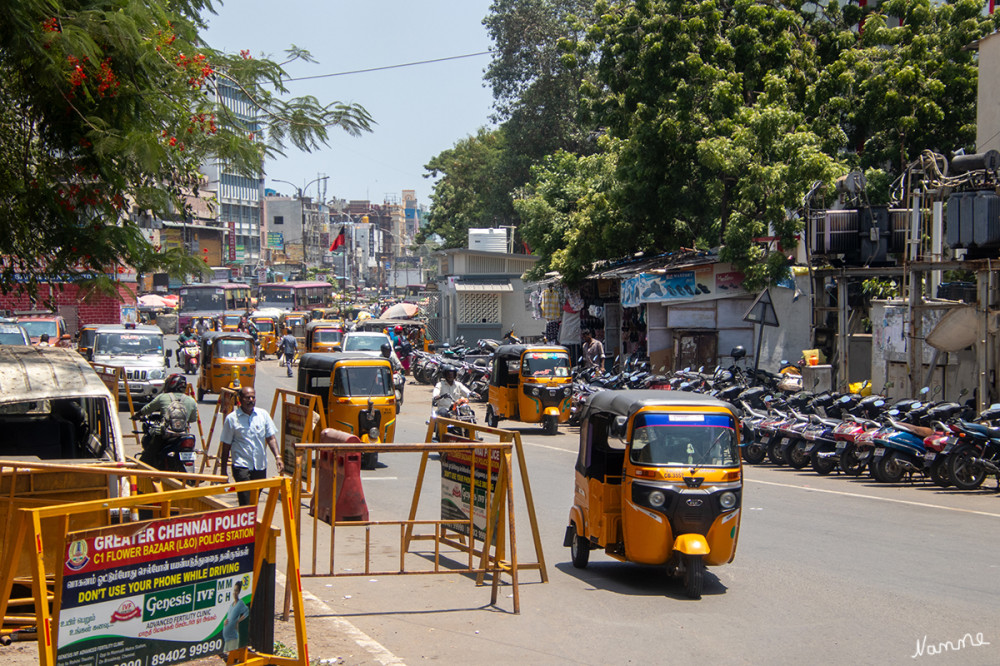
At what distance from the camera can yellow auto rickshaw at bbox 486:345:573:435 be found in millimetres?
21828

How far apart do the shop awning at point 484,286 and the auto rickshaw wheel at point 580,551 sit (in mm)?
35114

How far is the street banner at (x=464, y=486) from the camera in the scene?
8984 mm

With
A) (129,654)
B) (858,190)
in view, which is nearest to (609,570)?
(129,654)

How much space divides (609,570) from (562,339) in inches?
985

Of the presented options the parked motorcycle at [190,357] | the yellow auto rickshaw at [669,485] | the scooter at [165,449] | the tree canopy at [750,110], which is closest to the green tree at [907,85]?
the tree canopy at [750,110]

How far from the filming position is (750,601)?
8570mm

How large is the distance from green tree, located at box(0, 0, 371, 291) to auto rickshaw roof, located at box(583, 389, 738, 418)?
4349 mm

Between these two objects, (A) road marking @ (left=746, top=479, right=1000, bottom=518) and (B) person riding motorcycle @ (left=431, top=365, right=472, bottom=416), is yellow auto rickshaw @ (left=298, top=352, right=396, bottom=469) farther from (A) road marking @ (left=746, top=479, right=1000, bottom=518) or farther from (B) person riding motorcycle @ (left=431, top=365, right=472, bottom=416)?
(A) road marking @ (left=746, top=479, right=1000, bottom=518)

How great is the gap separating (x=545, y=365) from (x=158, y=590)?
17.1 m

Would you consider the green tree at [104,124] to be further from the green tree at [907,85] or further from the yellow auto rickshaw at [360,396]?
the green tree at [907,85]

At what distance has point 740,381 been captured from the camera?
22.2 meters

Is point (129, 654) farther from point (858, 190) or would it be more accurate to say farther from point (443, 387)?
point (858, 190)

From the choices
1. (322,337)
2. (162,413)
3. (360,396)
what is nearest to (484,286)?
(322,337)

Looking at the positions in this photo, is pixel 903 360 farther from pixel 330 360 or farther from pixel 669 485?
pixel 669 485
